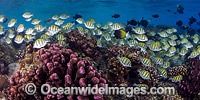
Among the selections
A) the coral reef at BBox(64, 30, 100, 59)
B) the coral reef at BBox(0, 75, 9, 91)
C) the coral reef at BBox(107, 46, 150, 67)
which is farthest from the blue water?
the coral reef at BBox(0, 75, 9, 91)

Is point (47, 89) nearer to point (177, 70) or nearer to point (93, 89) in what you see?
point (93, 89)

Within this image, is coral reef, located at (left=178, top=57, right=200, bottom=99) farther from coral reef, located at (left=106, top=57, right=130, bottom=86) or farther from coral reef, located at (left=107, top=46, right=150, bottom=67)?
coral reef, located at (left=106, top=57, right=130, bottom=86)

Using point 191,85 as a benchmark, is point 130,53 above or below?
above

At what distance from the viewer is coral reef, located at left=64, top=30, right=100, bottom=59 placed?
22.1ft

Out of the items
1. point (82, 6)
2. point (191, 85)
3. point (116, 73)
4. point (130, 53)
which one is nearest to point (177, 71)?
point (191, 85)

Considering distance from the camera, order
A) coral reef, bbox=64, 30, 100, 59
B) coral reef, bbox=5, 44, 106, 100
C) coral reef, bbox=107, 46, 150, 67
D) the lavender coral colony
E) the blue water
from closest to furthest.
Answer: coral reef, bbox=5, 44, 106, 100, the lavender coral colony, coral reef, bbox=107, 46, 150, 67, coral reef, bbox=64, 30, 100, 59, the blue water

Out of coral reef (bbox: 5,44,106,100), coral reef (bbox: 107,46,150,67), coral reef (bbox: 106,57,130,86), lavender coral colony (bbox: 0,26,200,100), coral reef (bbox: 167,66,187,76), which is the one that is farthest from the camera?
coral reef (bbox: 167,66,187,76)

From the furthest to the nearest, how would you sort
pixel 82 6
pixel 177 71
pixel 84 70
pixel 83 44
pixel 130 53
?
1. pixel 82 6
2. pixel 177 71
3. pixel 83 44
4. pixel 130 53
5. pixel 84 70

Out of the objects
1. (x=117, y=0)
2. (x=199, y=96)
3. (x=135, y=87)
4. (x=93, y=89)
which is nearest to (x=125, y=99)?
(x=135, y=87)

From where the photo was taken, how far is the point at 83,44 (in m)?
6.76

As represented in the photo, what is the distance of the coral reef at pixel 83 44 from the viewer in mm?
6730

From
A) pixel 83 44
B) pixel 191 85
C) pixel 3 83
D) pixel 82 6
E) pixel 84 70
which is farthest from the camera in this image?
pixel 82 6

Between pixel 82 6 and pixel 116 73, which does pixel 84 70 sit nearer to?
pixel 116 73

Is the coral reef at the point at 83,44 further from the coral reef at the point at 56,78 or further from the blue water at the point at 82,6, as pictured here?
the blue water at the point at 82,6
